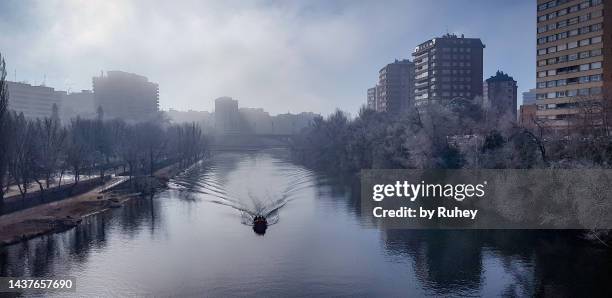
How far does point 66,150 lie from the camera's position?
60812 mm

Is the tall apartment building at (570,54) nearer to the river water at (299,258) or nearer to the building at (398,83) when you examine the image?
the river water at (299,258)

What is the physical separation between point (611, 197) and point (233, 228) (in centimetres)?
2698

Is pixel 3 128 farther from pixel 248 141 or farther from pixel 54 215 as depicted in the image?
A: pixel 248 141

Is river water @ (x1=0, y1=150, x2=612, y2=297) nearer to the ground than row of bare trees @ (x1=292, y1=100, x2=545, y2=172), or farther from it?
nearer to the ground

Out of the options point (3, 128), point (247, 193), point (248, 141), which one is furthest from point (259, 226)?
point (248, 141)

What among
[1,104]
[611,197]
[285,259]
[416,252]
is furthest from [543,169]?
[1,104]

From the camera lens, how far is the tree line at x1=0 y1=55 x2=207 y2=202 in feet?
149

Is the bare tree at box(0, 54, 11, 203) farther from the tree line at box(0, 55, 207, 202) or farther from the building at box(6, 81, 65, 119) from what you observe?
the building at box(6, 81, 65, 119)

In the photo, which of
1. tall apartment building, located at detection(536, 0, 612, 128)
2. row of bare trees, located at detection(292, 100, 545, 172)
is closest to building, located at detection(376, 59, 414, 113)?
row of bare trees, located at detection(292, 100, 545, 172)

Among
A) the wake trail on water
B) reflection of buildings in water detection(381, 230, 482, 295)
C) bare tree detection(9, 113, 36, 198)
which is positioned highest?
bare tree detection(9, 113, 36, 198)

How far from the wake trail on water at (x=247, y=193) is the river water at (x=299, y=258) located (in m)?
0.94

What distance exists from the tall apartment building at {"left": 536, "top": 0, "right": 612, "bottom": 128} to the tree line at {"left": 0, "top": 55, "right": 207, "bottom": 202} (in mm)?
56144

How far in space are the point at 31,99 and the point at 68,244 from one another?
144 m

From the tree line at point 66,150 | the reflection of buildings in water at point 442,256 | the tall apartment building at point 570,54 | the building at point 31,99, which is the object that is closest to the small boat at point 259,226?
the reflection of buildings in water at point 442,256
